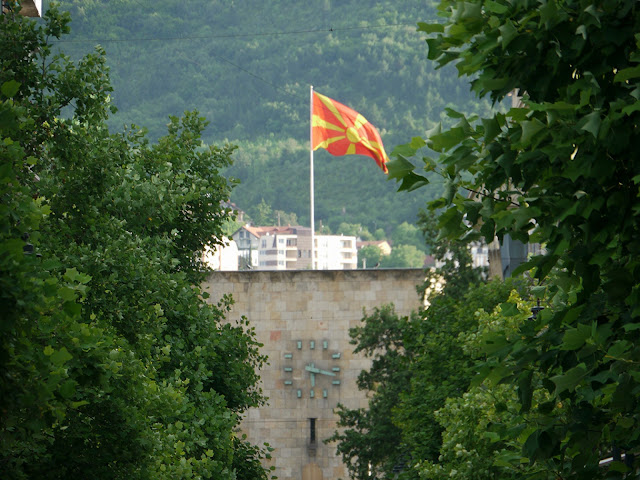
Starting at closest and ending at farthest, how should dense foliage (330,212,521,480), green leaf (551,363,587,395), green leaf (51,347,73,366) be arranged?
green leaf (551,363,587,395), green leaf (51,347,73,366), dense foliage (330,212,521,480)

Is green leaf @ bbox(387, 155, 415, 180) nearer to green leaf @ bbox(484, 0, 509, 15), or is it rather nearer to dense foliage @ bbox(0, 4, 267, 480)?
green leaf @ bbox(484, 0, 509, 15)

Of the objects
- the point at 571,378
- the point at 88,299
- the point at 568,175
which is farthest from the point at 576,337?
the point at 88,299

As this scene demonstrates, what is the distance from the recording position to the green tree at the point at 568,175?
7180 millimetres

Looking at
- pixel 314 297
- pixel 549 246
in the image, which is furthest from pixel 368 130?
pixel 549 246

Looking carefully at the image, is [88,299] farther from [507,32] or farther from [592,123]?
[592,123]

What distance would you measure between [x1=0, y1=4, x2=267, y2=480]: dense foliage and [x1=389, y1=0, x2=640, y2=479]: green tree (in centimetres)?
318

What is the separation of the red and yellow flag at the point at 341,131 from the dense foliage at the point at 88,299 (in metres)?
19.6

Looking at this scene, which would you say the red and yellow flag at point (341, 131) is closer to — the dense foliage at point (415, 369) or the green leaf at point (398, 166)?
the dense foliage at point (415, 369)

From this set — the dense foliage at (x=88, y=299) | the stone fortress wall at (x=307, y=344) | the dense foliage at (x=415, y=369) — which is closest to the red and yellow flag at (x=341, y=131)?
the stone fortress wall at (x=307, y=344)

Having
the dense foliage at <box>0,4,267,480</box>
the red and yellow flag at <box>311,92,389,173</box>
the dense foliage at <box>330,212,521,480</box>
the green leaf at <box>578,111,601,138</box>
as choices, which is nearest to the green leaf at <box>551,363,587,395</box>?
the green leaf at <box>578,111,601,138</box>

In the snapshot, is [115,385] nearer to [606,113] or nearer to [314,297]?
[606,113]

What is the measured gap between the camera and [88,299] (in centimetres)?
1584

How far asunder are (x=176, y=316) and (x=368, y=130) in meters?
23.4

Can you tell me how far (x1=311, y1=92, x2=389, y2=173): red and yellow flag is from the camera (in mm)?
43531
